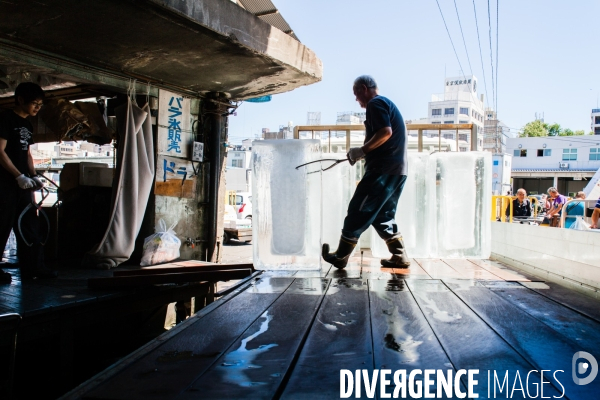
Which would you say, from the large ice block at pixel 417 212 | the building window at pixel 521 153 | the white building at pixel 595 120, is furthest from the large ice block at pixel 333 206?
the white building at pixel 595 120

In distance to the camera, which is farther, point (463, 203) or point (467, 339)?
point (463, 203)

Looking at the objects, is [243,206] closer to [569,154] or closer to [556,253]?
[556,253]

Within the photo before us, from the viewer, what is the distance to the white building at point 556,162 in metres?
41.9

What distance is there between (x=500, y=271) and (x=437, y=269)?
21.9 inches

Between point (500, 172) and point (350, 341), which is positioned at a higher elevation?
point (500, 172)

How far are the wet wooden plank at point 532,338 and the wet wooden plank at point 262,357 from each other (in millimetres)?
932

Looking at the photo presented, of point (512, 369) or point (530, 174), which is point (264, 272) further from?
point (530, 174)

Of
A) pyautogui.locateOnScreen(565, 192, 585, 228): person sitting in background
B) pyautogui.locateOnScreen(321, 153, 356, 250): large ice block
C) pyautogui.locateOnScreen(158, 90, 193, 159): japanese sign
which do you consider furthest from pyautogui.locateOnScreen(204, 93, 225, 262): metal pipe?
pyautogui.locateOnScreen(565, 192, 585, 228): person sitting in background

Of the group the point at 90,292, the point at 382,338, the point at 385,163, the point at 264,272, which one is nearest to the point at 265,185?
the point at 264,272

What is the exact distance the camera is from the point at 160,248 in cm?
565

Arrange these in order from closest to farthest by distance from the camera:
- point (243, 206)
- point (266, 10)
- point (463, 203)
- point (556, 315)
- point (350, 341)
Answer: point (350, 341)
point (556, 315)
point (463, 203)
point (266, 10)
point (243, 206)

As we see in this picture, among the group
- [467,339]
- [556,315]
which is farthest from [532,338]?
[556,315]

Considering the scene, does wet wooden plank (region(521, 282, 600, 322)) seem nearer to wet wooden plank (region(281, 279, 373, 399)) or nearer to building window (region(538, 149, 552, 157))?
wet wooden plank (region(281, 279, 373, 399))

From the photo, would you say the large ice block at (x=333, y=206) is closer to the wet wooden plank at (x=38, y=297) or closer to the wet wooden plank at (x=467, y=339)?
the wet wooden plank at (x=467, y=339)
